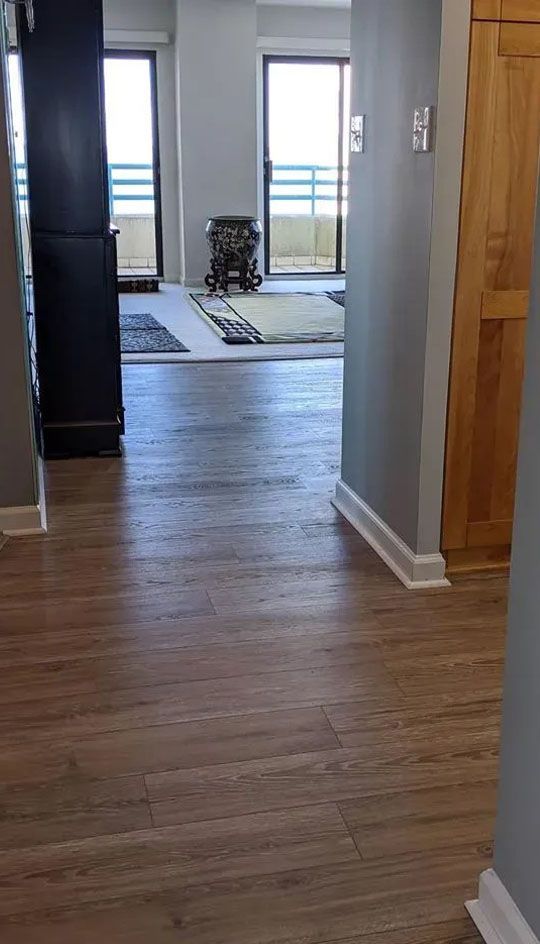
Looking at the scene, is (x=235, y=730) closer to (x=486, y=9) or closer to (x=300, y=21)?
(x=486, y=9)

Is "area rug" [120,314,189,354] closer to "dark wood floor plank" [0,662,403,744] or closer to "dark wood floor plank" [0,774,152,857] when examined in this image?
"dark wood floor plank" [0,662,403,744]

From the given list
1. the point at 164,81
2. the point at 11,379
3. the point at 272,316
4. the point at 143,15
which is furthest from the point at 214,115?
the point at 11,379

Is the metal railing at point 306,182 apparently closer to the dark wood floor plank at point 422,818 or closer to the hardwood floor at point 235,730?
the hardwood floor at point 235,730

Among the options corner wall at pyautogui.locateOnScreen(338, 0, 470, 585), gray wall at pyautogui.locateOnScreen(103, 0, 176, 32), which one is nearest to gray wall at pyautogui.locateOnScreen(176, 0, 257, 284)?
gray wall at pyautogui.locateOnScreen(103, 0, 176, 32)

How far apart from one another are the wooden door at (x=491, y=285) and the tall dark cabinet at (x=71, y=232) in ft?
6.07

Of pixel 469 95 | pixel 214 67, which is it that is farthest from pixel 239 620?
pixel 214 67

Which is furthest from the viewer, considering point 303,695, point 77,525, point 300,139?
point 300,139

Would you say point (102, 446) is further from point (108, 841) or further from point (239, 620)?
point (108, 841)

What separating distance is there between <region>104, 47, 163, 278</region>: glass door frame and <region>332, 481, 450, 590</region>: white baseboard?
25.0 feet

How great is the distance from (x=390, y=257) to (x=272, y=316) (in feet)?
17.0

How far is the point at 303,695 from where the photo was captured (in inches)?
90.4

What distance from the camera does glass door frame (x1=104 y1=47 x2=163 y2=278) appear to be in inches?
389

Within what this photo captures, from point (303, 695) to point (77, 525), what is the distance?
1409mm

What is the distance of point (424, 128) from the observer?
8.48ft
